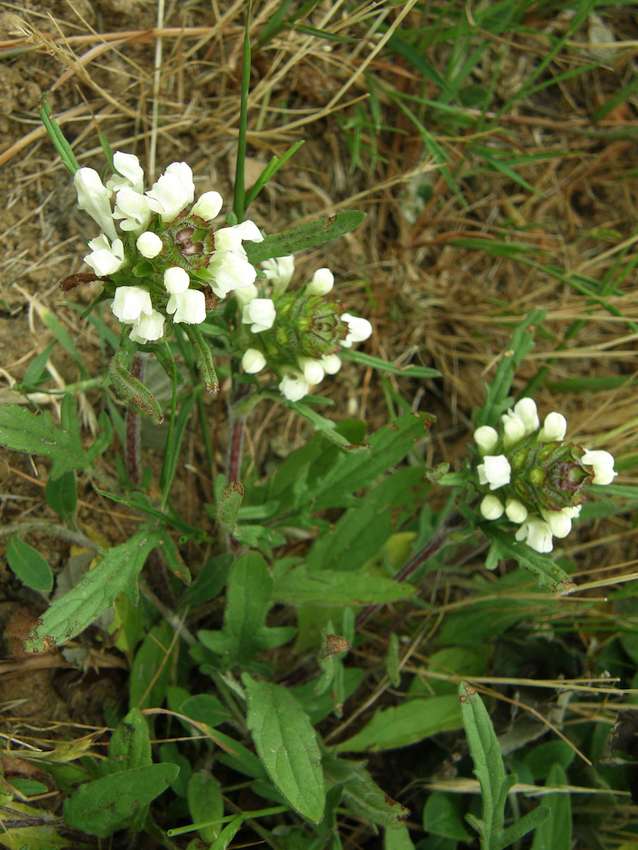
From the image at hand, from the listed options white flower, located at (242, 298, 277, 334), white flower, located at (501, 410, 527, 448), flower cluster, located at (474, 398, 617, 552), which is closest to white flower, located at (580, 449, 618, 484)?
flower cluster, located at (474, 398, 617, 552)

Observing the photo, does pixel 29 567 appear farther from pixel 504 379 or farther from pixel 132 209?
pixel 504 379

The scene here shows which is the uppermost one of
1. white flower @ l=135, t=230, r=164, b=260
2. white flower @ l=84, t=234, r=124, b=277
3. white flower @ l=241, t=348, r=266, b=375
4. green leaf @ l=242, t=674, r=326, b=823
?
white flower @ l=135, t=230, r=164, b=260

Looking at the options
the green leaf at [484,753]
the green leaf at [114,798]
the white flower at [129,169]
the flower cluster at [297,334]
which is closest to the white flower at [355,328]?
the flower cluster at [297,334]

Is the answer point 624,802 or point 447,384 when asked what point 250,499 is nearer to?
point 447,384

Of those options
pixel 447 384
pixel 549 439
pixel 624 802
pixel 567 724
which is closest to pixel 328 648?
pixel 549 439

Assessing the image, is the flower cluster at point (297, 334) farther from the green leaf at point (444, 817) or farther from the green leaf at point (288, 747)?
the green leaf at point (444, 817)

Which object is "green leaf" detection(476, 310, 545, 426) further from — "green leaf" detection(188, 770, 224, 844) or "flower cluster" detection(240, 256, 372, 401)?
"green leaf" detection(188, 770, 224, 844)
